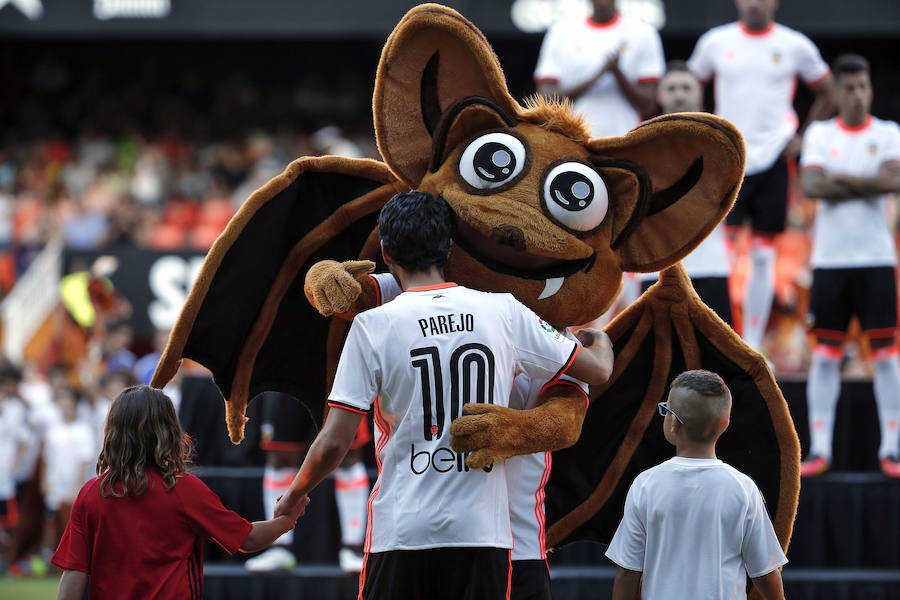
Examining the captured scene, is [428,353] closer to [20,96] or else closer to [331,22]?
[331,22]

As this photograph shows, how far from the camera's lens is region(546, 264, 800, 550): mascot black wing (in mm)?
3379

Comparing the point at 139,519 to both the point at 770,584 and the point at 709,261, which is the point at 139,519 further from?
the point at 709,261

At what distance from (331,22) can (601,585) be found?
6.63 meters

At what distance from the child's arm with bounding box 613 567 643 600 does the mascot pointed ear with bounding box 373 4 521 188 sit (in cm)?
Result: 124

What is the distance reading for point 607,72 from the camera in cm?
557

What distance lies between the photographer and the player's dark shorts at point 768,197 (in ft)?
17.9

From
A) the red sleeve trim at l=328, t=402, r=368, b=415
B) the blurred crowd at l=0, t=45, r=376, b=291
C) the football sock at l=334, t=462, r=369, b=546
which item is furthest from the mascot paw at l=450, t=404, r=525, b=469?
the blurred crowd at l=0, t=45, r=376, b=291

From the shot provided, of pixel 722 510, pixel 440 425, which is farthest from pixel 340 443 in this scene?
pixel 722 510

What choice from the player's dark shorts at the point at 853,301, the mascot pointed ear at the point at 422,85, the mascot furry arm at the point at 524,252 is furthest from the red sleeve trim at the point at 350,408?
the player's dark shorts at the point at 853,301

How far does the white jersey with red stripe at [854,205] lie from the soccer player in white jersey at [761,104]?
20 cm

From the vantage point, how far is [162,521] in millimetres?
2688

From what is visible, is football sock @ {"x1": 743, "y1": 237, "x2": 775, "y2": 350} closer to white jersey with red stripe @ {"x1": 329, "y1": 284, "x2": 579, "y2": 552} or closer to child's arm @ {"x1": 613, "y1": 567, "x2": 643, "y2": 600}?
child's arm @ {"x1": 613, "y1": 567, "x2": 643, "y2": 600}

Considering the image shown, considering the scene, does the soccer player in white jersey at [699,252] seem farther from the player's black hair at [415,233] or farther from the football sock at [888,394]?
the player's black hair at [415,233]

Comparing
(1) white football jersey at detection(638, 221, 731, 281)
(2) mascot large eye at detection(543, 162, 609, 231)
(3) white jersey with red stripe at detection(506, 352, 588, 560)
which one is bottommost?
(3) white jersey with red stripe at detection(506, 352, 588, 560)
